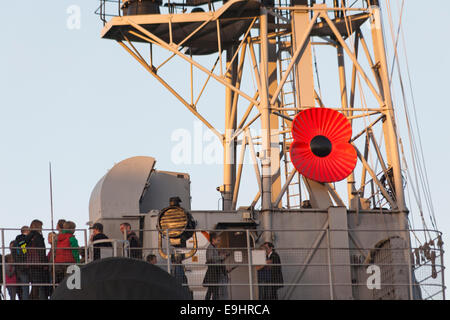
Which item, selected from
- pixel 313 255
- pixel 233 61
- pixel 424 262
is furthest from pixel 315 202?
pixel 233 61

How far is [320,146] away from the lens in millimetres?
33625

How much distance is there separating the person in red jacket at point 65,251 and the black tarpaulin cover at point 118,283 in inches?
77.5

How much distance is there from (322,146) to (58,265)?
9349mm

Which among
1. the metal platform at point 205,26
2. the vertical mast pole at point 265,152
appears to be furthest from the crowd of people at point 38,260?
the metal platform at point 205,26

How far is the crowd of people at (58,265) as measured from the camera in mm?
27828

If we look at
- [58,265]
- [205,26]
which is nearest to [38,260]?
[58,265]

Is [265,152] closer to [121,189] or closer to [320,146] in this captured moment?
[320,146]

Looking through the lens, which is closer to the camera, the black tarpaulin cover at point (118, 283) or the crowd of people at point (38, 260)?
the black tarpaulin cover at point (118, 283)

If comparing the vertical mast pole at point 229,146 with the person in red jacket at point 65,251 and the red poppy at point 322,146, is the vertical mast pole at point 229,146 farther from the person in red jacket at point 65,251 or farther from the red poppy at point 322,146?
the person in red jacket at point 65,251

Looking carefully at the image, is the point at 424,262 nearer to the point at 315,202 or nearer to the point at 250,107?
the point at 315,202

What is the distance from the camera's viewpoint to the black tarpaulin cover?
25500 mm

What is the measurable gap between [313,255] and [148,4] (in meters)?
9.90

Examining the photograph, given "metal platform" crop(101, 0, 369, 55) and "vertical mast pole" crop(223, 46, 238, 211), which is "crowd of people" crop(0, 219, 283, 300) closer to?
"metal platform" crop(101, 0, 369, 55)
